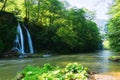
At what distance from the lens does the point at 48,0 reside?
58.2 metres

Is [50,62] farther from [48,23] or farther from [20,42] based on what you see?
[48,23]

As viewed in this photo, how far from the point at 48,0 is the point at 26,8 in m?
5.97

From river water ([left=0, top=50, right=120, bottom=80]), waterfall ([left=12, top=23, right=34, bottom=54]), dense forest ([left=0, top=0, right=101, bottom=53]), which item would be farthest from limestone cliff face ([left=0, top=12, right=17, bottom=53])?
river water ([left=0, top=50, right=120, bottom=80])

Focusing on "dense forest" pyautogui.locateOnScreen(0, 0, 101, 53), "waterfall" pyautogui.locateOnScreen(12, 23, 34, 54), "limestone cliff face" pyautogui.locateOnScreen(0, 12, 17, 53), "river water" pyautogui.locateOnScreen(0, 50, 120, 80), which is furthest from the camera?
"dense forest" pyautogui.locateOnScreen(0, 0, 101, 53)

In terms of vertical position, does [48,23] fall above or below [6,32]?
above

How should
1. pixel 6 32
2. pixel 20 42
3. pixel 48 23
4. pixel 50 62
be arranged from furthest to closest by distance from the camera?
1. pixel 48 23
2. pixel 20 42
3. pixel 6 32
4. pixel 50 62

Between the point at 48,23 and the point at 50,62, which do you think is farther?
the point at 48,23

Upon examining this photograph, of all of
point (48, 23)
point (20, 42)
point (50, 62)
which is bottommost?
point (50, 62)

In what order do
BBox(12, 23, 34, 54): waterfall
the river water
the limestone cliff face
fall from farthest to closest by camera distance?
BBox(12, 23, 34, 54): waterfall → the limestone cliff face → the river water

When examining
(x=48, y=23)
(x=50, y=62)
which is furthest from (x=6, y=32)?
(x=48, y=23)

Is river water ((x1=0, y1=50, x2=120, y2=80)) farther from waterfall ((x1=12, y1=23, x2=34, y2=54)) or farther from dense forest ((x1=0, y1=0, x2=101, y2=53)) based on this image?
dense forest ((x1=0, y1=0, x2=101, y2=53))

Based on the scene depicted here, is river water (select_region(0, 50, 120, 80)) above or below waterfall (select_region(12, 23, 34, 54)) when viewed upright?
below

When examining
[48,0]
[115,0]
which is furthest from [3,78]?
[48,0]

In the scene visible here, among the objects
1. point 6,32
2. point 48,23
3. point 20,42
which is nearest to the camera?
point 6,32
